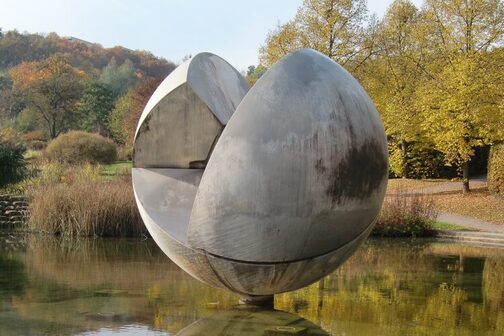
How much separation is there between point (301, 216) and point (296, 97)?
4.09ft

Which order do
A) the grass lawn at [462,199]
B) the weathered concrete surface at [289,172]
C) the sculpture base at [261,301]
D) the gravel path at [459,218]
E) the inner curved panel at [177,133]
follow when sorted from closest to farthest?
the weathered concrete surface at [289,172], the sculpture base at [261,301], the inner curved panel at [177,133], the gravel path at [459,218], the grass lawn at [462,199]

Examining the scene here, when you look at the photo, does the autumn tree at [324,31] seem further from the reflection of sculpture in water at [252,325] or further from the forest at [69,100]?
the reflection of sculpture in water at [252,325]

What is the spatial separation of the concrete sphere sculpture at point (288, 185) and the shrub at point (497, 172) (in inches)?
687

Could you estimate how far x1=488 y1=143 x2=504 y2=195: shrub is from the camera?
76.2 feet

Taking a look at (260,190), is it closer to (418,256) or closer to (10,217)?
(418,256)

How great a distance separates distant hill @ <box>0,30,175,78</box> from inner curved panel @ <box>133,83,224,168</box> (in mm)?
74246

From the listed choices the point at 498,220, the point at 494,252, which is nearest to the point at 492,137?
the point at 498,220

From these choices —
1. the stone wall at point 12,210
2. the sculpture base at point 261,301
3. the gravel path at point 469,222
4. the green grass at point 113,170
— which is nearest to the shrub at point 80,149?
the green grass at point 113,170

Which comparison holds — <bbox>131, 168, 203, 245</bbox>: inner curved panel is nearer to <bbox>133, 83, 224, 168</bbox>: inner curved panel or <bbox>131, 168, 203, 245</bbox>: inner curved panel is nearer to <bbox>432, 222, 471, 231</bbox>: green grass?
<bbox>133, 83, 224, 168</bbox>: inner curved panel

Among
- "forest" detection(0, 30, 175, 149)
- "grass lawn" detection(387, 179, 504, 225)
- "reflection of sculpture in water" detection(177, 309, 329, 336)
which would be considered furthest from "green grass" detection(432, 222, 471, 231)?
"forest" detection(0, 30, 175, 149)

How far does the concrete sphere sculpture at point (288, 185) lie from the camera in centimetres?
666

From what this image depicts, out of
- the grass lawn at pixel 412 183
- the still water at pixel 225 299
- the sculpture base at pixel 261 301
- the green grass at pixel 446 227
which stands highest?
the grass lawn at pixel 412 183

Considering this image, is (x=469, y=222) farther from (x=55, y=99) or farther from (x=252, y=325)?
(x=55, y=99)

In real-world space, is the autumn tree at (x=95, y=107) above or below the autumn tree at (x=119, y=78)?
below
